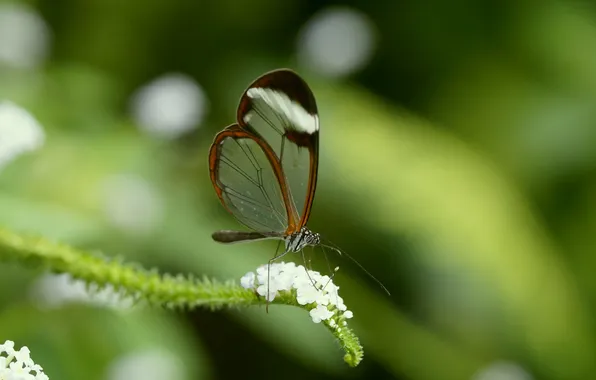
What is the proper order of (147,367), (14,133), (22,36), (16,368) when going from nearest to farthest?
(16,368), (14,133), (147,367), (22,36)

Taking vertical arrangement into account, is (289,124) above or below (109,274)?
above

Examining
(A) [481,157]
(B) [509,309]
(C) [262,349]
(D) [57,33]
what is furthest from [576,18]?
(D) [57,33]

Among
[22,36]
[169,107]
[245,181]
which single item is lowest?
[245,181]

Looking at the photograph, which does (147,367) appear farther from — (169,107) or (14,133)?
(169,107)

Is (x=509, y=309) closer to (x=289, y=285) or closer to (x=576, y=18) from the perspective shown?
(x=576, y=18)

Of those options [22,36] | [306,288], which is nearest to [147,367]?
[306,288]

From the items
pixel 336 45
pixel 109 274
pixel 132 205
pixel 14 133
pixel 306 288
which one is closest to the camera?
pixel 306 288
